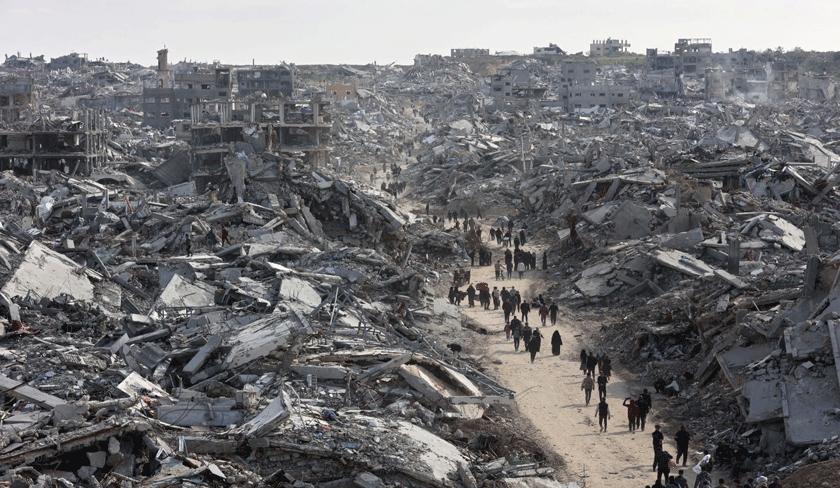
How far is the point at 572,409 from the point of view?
70.6 feet

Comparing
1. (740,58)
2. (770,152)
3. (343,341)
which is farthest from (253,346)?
(740,58)

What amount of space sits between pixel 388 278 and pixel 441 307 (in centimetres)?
158

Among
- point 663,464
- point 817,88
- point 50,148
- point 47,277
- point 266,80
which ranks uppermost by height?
point 817,88

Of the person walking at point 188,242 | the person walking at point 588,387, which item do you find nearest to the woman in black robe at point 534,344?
the person walking at point 588,387

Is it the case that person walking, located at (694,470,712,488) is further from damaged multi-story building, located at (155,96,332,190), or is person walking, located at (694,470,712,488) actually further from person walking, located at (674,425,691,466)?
damaged multi-story building, located at (155,96,332,190)

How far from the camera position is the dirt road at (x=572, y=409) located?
18.2 meters

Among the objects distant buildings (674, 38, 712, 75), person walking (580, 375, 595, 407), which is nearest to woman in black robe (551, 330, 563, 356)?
person walking (580, 375, 595, 407)

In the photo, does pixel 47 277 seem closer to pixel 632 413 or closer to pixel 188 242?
pixel 188 242

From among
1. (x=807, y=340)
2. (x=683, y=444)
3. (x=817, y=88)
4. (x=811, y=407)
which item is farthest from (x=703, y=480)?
(x=817, y=88)

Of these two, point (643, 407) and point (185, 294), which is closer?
point (643, 407)

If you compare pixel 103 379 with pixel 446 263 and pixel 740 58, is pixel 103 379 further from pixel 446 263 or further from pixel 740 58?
pixel 740 58

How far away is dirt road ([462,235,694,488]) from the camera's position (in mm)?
18188

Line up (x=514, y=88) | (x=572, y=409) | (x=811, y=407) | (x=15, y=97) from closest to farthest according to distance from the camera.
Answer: (x=811, y=407), (x=572, y=409), (x=15, y=97), (x=514, y=88)

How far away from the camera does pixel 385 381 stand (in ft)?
62.7
